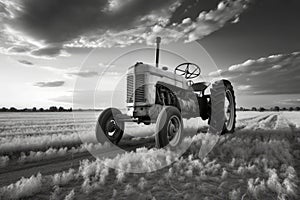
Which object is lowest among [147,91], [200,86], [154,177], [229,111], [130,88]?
[154,177]

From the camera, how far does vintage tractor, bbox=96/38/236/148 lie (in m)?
5.64

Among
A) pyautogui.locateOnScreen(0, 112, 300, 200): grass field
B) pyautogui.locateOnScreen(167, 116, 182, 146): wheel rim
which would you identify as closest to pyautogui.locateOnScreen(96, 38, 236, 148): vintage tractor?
pyautogui.locateOnScreen(167, 116, 182, 146): wheel rim

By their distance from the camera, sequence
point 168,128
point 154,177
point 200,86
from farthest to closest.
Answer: point 200,86 < point 168,128 < point 154,177

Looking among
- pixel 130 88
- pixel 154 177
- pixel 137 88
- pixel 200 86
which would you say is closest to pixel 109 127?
pixel 130 88

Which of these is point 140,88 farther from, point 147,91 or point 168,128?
point 168,128

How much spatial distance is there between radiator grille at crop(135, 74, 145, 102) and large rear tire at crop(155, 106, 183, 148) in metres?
0.96

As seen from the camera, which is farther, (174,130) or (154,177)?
(174,130)

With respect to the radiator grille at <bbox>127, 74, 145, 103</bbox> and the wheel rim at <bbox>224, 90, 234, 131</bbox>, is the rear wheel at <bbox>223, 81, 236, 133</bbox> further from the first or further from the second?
the radiator grille at <bbox>127, 74, 145, 103</bbox>

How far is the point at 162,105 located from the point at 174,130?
1021mm

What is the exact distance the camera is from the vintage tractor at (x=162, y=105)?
5.64 metres

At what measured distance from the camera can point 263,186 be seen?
298 cm

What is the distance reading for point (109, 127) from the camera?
6.71 metres

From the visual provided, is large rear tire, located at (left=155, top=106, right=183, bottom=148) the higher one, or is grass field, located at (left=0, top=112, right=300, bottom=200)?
large rear tire, located at (left=155, top=106, right=183, bottom=148)

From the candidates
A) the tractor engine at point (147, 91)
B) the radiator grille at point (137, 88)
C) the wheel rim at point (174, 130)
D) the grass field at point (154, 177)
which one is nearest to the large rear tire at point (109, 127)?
the tractor engine at point (147, 91)
